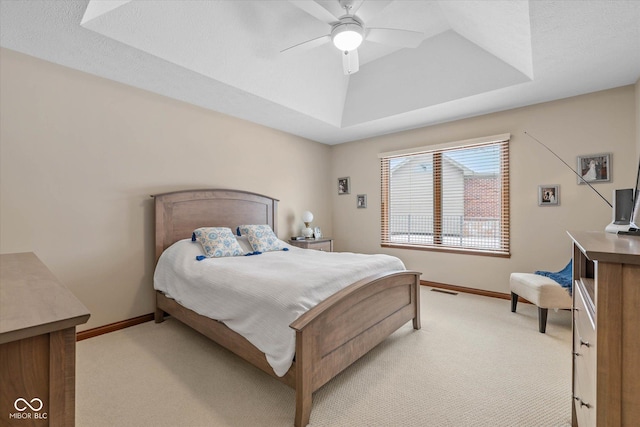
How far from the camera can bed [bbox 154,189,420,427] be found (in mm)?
1608

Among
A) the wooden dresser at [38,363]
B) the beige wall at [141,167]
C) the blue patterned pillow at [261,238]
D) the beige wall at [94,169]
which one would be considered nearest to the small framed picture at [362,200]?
the beige wall at [141,167]

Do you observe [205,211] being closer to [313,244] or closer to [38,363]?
[313,244]

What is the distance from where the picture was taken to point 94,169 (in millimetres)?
2770

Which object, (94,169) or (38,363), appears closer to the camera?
(38,363)

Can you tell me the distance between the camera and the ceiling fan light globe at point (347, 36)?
234 cm

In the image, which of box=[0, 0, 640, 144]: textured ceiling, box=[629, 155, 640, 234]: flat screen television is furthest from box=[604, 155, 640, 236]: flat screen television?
box=[0, 0, 640, 144]: textured ceiling

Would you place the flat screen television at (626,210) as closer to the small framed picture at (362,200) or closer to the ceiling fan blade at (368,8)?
the ceiling fan blade at (368,8)

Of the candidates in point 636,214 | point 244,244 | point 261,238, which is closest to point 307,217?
point 261,238

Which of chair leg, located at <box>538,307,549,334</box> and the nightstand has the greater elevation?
the nightstand

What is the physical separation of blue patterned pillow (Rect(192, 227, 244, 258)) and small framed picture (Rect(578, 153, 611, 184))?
3.74 meters

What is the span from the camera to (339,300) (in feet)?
6.02

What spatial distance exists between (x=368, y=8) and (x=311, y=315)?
248 centimetres

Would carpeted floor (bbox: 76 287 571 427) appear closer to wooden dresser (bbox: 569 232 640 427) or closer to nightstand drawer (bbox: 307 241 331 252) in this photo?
wooden dresser (bbox: 569 232 640 427)

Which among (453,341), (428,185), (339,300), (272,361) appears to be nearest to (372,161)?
(428,185)
